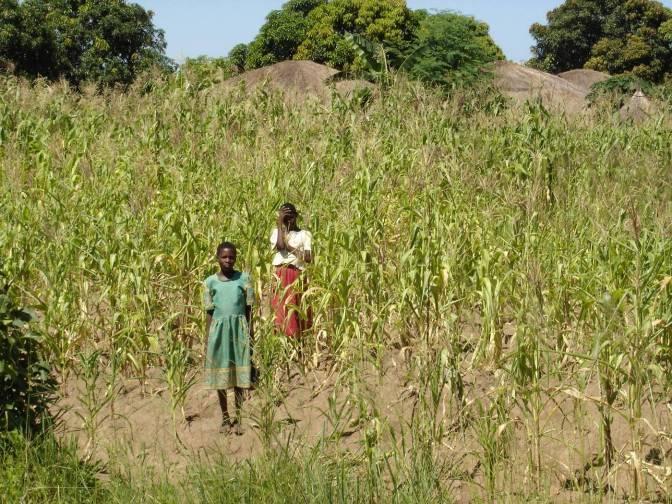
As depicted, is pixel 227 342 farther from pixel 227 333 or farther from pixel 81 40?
pixel 81 40

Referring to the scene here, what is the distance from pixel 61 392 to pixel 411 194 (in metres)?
3.05

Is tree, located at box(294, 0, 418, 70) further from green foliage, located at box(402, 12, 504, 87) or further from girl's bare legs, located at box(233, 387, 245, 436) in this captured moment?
girl's bare legs, located at box(233, 387, 245, 436)

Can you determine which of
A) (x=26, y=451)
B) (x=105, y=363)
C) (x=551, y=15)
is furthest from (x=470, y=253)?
(x=551, y=15)

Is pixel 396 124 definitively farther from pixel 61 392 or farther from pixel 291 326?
pixel 61 392

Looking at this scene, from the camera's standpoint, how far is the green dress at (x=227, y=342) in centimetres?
652

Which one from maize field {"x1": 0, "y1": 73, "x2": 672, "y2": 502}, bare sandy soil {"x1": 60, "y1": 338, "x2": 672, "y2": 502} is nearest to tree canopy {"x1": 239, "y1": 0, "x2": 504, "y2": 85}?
maize field {"x1": 0, "y1": 73, "x2": 672, "y2": 502}

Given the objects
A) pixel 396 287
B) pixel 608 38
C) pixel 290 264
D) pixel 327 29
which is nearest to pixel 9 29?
pixel 327 29

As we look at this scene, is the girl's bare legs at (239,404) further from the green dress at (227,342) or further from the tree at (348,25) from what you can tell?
the tree at (348,25)

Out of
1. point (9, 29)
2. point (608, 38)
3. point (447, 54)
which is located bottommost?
point (447, 54)

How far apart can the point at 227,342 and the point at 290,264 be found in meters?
1.06

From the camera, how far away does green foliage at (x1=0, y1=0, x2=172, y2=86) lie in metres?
29.7

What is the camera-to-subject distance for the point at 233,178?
380 inches

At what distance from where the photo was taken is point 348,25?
140 ft

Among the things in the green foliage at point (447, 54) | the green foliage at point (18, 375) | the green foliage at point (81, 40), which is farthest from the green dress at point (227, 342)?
the green foliage at point (81, 40)
